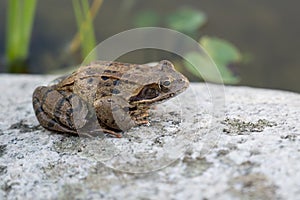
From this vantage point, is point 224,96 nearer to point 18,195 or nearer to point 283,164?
point 283,164

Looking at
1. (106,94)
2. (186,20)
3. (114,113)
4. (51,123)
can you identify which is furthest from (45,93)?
(186,20)

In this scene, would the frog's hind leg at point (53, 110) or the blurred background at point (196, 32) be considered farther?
the blurred background at point (196, 32)

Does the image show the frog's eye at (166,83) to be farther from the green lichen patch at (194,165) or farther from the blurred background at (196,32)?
the blurred background at (196,32)

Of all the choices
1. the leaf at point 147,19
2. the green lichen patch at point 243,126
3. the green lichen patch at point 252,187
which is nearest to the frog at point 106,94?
the green lichen patch at point 243,126

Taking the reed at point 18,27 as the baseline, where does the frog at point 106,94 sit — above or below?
below

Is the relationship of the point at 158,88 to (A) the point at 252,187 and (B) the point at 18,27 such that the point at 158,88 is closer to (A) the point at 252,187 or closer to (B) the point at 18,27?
(A) the point at 252,187

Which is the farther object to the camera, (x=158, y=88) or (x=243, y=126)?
(x=158, y=88)
